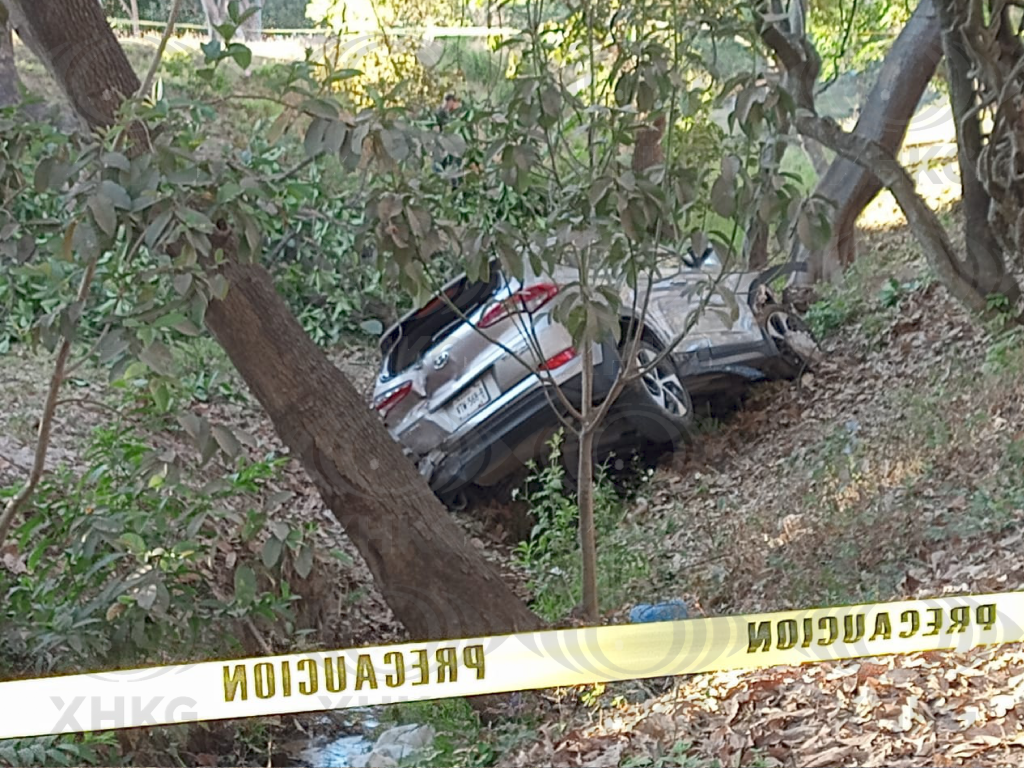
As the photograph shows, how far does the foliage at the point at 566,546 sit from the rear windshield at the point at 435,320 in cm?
37

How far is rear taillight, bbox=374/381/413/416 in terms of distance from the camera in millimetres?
2539

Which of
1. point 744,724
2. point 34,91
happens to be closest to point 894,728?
point 744,724

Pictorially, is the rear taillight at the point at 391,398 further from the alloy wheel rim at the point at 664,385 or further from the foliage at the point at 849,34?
the foliage at the point at 849,34

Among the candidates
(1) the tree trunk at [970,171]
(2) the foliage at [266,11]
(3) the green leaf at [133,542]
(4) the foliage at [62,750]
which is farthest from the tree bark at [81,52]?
(1) the tree trunk at [970,171]

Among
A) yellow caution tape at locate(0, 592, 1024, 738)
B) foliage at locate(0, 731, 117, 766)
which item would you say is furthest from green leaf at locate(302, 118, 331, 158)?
foliage at locate(0, 731, 117, 766)

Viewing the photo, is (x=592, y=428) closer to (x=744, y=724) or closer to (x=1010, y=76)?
(x=744, y=724)

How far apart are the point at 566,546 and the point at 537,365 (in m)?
0.45

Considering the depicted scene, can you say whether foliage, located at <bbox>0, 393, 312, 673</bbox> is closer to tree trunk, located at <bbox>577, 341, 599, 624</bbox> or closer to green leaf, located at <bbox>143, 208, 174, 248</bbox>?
green leaf, located at <bbox>143, 208, 174, 248</bbox>

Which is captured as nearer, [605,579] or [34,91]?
[34,91]

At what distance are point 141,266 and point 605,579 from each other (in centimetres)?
126

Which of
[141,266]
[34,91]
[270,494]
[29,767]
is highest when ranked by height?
[34,91]

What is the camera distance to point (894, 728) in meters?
2.24

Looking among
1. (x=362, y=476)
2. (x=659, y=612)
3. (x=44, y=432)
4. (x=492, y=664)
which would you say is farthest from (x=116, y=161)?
(x=659, y=612)

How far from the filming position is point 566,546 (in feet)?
8.54
